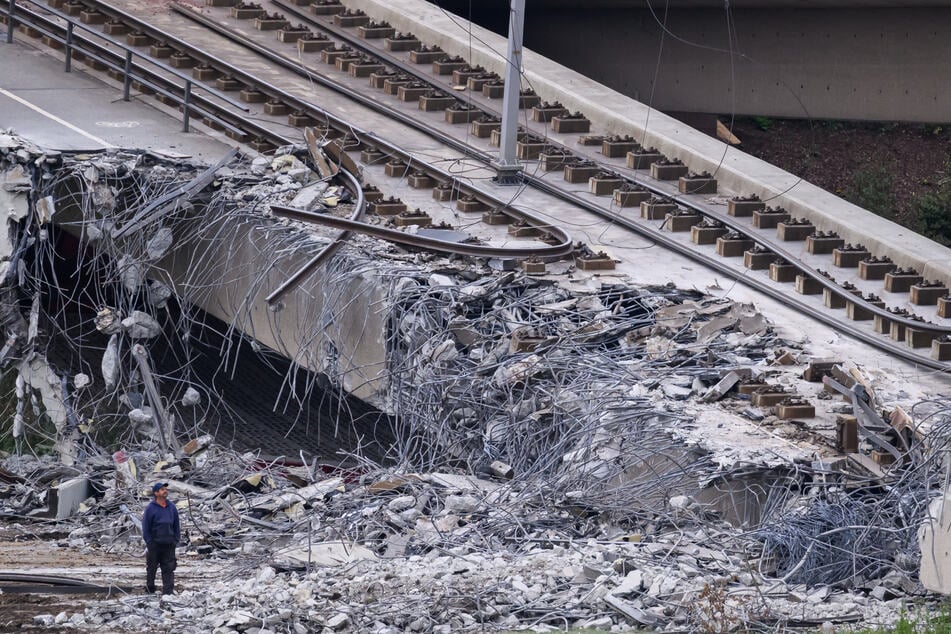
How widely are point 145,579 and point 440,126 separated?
924 cm

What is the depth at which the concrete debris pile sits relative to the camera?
895 cm

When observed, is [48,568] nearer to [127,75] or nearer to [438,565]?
[438,565]

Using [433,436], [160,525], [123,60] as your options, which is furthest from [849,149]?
[160,525]

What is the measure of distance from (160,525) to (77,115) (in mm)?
8553

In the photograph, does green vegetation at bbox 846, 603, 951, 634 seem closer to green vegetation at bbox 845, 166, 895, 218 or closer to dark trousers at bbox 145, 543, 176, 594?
dark trousers at bbox 145, 543, 176, 594

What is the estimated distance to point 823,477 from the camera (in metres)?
10.6

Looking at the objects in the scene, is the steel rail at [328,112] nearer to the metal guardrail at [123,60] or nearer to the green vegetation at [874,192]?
the metal guardrail at [123,60]

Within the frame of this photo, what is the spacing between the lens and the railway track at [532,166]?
561 inches

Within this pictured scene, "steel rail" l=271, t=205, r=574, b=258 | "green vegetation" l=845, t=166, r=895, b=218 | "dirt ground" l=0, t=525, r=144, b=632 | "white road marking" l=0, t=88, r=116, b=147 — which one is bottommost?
"dirt ground" l=0, t=525, r=144, b=632

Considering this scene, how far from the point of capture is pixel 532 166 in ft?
58.3

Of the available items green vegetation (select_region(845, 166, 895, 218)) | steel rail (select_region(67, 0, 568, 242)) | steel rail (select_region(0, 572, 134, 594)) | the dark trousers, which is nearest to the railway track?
steel rail (select_region(67, 0, 568, 242))

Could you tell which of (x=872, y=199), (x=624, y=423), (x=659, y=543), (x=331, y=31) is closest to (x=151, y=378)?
(x=624, y=423)

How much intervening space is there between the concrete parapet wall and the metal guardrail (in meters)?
3.61

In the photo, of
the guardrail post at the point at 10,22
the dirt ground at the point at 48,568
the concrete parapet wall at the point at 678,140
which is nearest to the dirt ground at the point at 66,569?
the dirt ground at the point at 48,568
